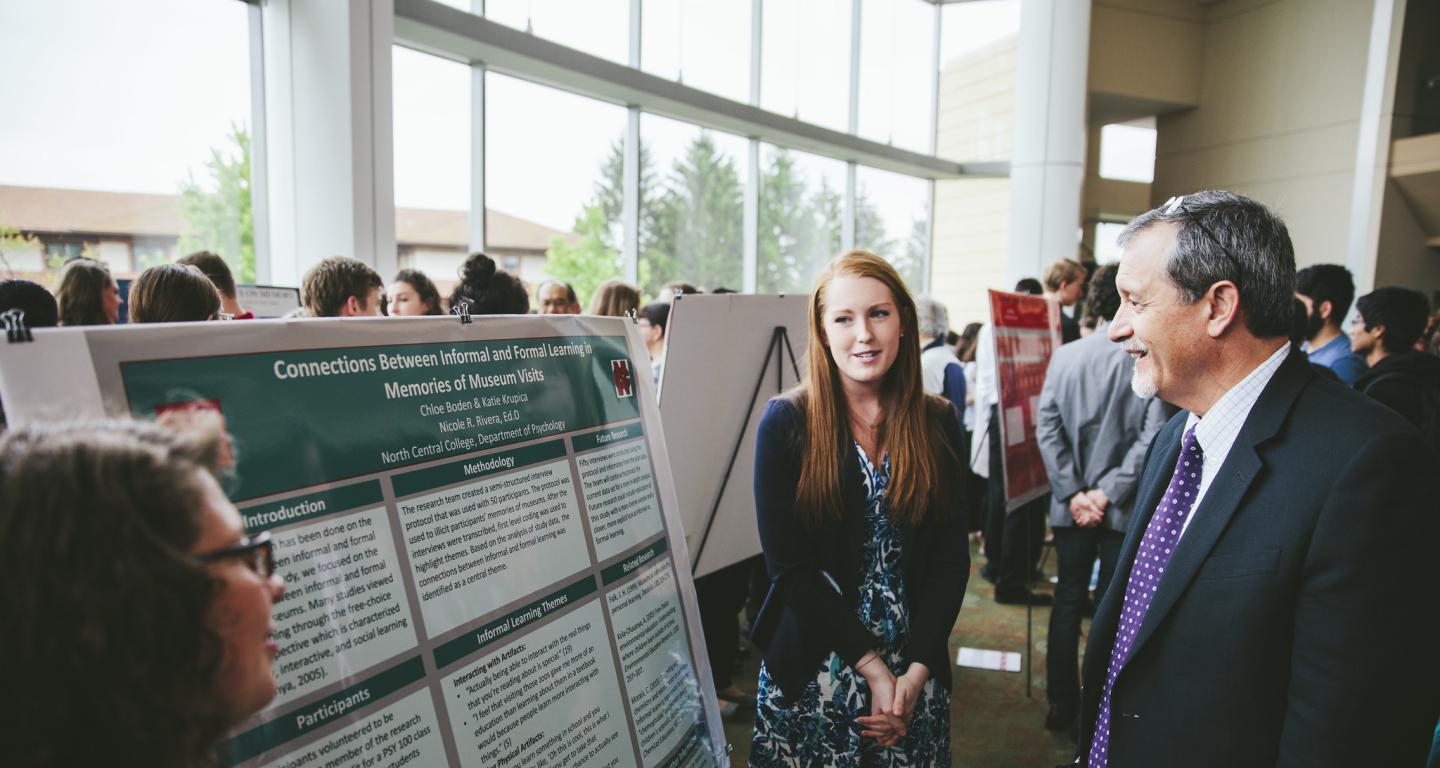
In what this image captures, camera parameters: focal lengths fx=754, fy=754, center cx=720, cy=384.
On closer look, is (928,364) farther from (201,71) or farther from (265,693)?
(201,71)

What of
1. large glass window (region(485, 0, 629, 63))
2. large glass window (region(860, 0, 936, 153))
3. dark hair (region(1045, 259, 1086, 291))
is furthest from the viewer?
large glass window (region(860, 0, 936, 153))

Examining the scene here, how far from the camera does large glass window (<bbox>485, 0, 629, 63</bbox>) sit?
6.05 meters

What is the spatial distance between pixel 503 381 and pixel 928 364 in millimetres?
3504

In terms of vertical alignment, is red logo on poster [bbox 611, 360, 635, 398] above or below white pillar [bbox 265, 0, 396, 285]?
below

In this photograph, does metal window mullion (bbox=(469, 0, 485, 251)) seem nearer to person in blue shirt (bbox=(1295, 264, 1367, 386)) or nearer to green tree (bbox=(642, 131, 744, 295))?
green tree (bbox=(642, 131, 744, 295))

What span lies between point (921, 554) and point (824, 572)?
0.81 feet

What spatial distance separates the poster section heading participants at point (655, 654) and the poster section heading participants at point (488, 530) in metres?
0.14

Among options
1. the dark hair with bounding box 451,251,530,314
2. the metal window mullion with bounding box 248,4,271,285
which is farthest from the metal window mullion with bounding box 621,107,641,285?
the dark hair with bounding box 451,251,530,314

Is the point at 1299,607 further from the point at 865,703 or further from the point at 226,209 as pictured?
the point at 226,209

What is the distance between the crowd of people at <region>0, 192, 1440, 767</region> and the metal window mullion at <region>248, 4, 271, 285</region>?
10.2 ft

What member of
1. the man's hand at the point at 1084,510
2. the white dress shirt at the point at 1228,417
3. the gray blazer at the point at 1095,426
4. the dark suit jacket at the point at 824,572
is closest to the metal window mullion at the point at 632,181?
the gray blazer at the point at 1095,426

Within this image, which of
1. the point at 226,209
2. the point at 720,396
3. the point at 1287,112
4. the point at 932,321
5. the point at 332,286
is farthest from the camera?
→ the point at 1287,112

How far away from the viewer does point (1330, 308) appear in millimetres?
3455

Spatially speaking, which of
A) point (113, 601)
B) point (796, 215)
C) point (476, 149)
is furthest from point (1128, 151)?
point (113, 601)
